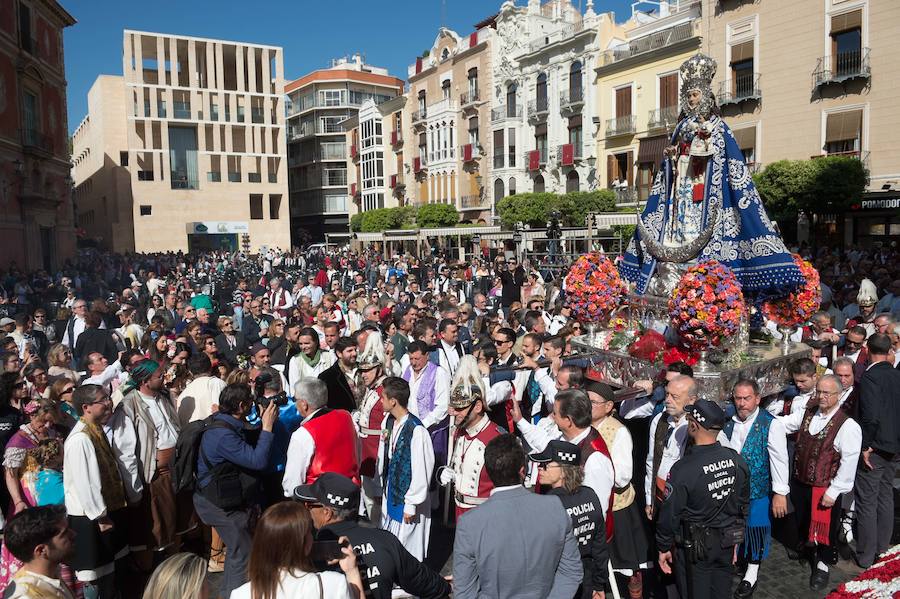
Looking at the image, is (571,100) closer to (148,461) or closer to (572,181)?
(572,181)

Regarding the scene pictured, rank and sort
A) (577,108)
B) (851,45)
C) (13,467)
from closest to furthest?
(13,467)
(851,45)
(577,108)

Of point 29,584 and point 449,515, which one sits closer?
point 29,584

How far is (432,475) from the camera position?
19.0ft

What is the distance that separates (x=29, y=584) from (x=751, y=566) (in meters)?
4.89

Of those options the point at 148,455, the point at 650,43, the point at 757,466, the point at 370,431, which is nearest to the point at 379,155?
the point at 650,43

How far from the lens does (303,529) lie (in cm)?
305

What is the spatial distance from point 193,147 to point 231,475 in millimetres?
53271

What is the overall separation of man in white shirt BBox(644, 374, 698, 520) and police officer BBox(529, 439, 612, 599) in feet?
4.19

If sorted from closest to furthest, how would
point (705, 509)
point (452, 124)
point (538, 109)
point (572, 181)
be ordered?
point (705, 509) < point (572, 181) < point (538, 109) < point (452, 124)

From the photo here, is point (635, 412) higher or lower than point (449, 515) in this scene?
higher

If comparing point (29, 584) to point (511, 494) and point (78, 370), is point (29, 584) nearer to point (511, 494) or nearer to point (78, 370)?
point (511, 494)

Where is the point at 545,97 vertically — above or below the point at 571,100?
above

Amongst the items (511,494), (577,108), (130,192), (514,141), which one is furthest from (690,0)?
(130,192)

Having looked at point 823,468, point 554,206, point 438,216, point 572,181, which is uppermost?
point 572,181
